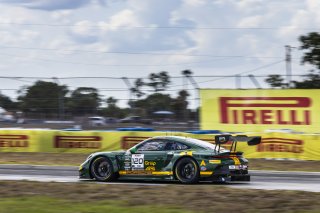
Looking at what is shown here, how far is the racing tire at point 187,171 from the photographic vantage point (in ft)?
43.4

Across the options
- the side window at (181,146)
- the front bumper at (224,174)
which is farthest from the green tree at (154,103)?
the front bumper at (224,174)

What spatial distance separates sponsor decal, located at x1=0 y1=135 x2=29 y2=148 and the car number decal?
13.8 metres

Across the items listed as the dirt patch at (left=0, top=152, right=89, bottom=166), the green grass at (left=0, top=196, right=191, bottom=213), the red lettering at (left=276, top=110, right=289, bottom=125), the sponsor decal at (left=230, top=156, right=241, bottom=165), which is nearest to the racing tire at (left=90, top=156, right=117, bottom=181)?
the sponsor decal at (left=230, top=156, right=241, bottom=165)

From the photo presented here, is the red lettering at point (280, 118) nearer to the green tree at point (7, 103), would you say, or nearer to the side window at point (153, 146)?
the green tree at point (7, 103)

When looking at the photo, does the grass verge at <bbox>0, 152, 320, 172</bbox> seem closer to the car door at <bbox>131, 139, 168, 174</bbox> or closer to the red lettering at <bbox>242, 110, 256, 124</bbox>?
the red lettering at <bbox>242, 110, 256, 124</bbox>

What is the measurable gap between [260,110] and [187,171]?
13772mm

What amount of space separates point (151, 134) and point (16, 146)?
6.55 meters

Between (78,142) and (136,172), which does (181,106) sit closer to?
(78,142)

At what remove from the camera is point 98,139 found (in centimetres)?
2577

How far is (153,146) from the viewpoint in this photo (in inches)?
555

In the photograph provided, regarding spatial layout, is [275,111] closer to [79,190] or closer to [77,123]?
[77,123]

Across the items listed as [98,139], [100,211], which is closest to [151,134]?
[98,139]

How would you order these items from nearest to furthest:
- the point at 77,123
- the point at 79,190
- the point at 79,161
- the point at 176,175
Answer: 1. the point at 79,190
2. the point at 176,175
3. the point at 79,161
4. the point at 77,123

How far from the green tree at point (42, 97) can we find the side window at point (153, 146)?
14.0 metres
